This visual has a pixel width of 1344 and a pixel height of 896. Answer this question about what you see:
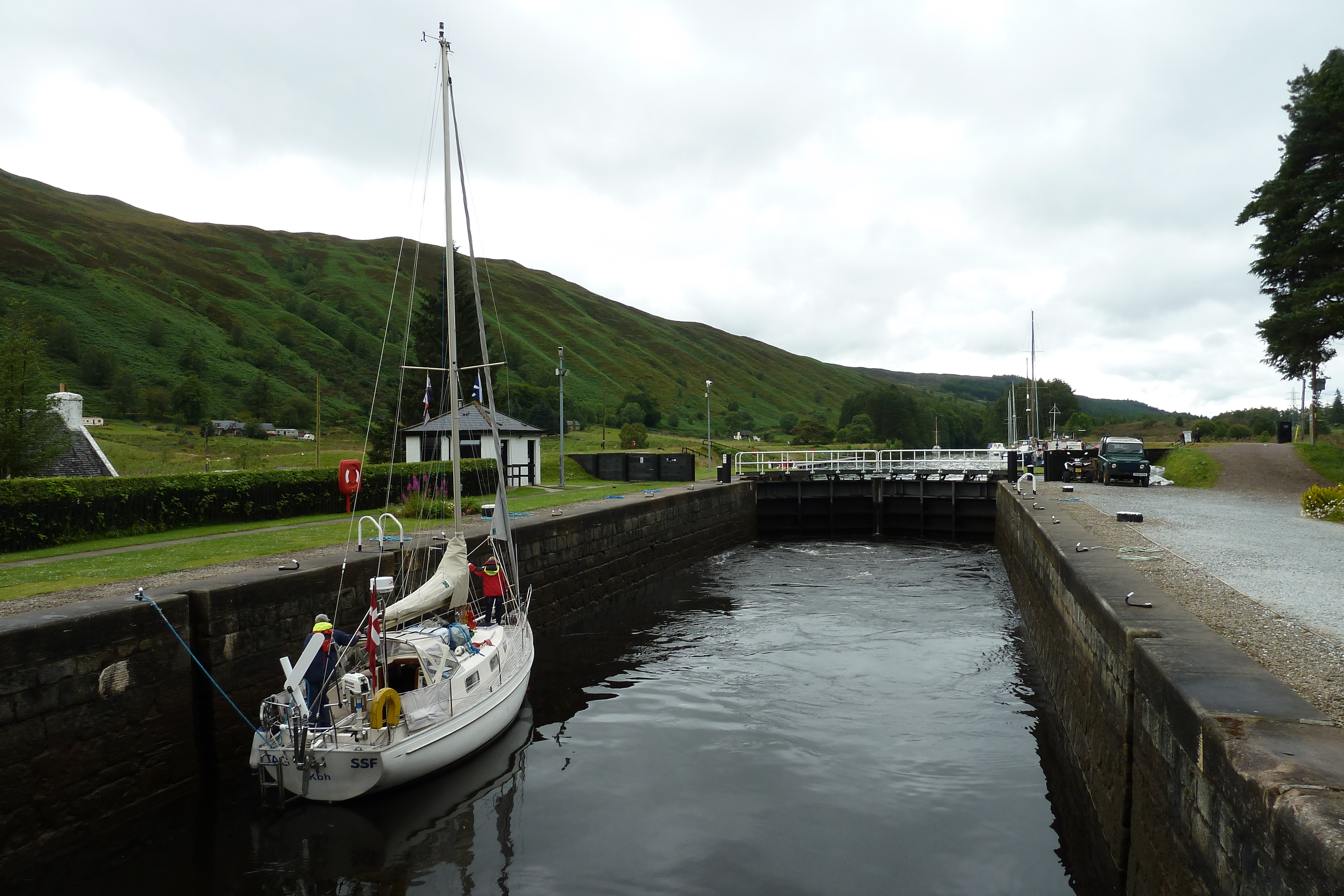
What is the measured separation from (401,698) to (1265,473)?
33.6 m

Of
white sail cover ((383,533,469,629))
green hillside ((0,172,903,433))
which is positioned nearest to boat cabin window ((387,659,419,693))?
white sail cover ((383,533,469,629))

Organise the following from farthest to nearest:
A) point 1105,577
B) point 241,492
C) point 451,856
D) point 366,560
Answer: point 241,492 → point 366,560 → point 1105,577 → point 451,856

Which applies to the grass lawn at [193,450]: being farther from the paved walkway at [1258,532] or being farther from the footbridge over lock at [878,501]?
the paved walkway at [1258,532]

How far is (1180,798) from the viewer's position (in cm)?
560

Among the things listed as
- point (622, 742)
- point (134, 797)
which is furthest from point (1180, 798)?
point (134, 797)

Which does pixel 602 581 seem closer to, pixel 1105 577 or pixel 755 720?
pixel 755 720

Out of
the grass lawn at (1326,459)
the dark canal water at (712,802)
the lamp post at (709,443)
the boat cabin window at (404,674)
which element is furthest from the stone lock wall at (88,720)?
the grass lawn at (1326,459)

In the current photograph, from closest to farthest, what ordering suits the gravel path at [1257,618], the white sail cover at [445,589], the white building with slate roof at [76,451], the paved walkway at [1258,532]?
the gravel path at [1257,618]
the paved walkway at [1258,532]
the white sail cover at [445,589]
the white building with slate roof at [76,451]

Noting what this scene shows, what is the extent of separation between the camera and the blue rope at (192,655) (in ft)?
29.9

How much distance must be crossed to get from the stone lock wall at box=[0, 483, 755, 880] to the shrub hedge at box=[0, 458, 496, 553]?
392 centimetres

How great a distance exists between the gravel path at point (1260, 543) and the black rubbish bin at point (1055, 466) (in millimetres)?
9704

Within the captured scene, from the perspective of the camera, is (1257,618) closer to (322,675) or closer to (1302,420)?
(322,675)

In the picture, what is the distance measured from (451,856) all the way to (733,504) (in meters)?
25.6

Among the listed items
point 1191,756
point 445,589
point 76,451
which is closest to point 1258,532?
point 1191,756
